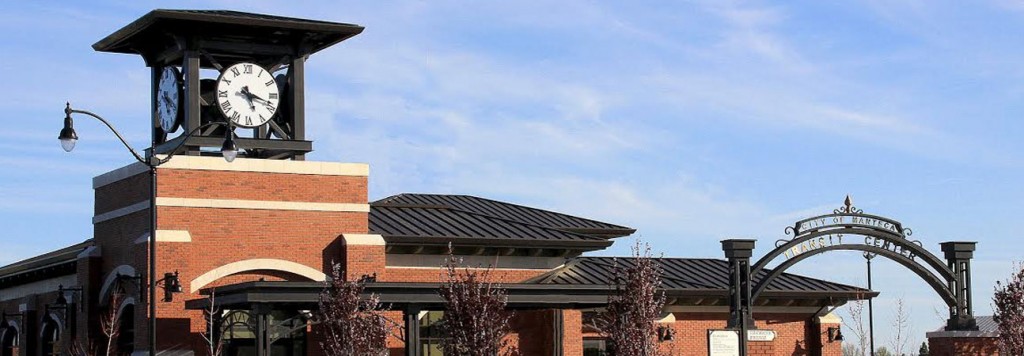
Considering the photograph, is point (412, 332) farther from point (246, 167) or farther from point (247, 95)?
point (247, 95)

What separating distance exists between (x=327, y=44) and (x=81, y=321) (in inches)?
368

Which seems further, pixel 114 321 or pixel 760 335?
pixel 114 321

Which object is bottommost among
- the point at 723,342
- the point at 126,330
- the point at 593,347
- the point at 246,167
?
the point at 593,347

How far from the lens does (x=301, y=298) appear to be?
3228cm

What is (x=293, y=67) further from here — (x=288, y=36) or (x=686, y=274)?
(x=686, y=274)

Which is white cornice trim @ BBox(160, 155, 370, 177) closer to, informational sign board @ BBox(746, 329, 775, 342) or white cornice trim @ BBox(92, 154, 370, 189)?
white cornice trim @ BBox(92, 154, 370, 189)

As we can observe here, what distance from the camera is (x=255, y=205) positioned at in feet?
117

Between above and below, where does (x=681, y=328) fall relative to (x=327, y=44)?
below

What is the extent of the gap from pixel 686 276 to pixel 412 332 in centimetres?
1370

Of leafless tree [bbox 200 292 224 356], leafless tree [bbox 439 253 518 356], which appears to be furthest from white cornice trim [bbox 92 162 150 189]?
leafless tree [bbox 439 253 518 356]

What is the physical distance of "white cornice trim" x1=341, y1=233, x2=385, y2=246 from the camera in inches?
1439

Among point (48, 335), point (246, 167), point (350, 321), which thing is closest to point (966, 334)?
point (350, 321)

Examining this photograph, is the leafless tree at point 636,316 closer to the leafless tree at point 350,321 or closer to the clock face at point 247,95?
the leafless tree at point 350,321

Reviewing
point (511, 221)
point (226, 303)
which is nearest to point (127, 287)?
point (226, 303)
